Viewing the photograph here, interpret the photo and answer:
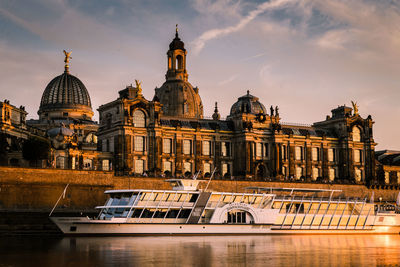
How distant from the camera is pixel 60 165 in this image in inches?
3214

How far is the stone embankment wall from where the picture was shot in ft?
218

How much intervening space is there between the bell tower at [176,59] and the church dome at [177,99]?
1140 mm

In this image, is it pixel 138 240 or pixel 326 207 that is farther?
pixel 326 207

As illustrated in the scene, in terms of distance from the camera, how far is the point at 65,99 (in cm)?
12331

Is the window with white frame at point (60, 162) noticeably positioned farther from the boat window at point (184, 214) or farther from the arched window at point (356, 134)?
the arched window at point (356, 134)

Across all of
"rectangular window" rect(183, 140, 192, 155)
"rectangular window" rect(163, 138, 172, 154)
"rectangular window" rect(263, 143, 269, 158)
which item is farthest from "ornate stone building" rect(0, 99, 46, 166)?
"rectangular window" rect(263, 143, 269, 158)

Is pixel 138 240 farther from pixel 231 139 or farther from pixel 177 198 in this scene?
pixel 231 139

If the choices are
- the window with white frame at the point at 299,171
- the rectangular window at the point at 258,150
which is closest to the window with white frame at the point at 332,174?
the window with white frame at the point at 299,171

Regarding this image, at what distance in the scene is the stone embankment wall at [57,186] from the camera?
66.5m

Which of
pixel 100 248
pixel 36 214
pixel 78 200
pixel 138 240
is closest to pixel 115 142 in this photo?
pixel 78 200

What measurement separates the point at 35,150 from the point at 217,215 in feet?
103

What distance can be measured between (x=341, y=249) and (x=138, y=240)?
638 inches

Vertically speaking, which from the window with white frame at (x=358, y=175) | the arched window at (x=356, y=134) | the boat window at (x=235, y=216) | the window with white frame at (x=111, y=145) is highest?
the arched window at (x=356, y=134)

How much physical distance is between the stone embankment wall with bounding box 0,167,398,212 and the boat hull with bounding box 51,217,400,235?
13.8 metres
